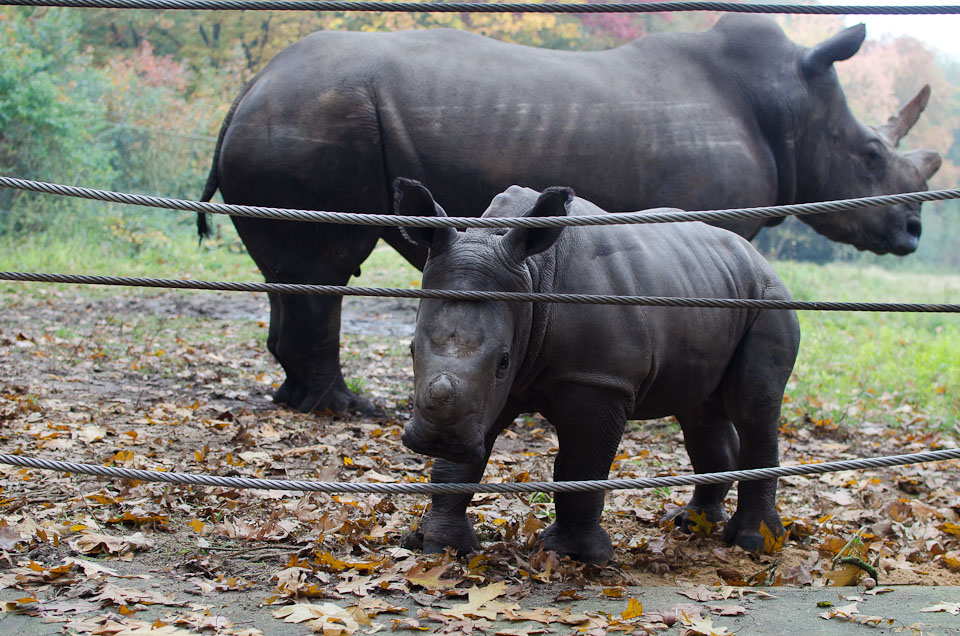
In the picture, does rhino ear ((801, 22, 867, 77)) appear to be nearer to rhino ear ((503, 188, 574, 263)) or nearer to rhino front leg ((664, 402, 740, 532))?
rhino front leg ((664, 402, 740, 532))

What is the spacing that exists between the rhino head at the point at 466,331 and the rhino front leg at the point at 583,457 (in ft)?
1.02

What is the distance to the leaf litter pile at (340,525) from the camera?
10.2 feet

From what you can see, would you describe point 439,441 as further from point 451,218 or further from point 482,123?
point 482,123

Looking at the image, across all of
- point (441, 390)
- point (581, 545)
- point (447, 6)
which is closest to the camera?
point (441, 390)

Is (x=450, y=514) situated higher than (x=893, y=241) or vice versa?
(x=893, y=241)

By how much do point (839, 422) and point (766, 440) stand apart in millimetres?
3218

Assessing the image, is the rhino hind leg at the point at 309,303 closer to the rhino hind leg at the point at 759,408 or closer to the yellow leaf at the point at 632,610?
the rhino hind leg at the point at 759,408

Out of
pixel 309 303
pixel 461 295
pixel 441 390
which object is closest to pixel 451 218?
pixel 461 295

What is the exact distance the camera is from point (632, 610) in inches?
122

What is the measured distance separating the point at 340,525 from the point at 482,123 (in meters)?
2.99

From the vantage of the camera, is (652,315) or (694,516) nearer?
(652,315)

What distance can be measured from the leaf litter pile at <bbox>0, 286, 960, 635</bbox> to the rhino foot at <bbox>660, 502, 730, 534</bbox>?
0.26ft

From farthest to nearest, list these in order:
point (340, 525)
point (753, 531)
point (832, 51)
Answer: point (832, 51)
point (753, 531)
point (340, 525)

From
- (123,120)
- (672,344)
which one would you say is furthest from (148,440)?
(123,120)
